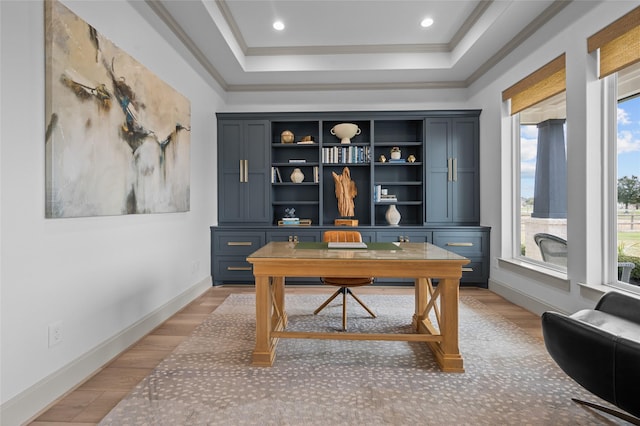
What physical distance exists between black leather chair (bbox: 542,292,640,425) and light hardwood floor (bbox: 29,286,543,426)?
3.57ft

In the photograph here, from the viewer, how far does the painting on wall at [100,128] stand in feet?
5.85

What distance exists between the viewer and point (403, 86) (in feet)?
15.0

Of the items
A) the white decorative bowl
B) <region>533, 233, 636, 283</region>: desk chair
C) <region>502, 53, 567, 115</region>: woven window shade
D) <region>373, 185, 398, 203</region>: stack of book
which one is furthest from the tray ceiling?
<region>533, 233, 636, 283</region>: desk chair

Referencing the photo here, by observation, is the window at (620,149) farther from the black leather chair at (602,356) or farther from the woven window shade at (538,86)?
the black leather chair at (602,356)

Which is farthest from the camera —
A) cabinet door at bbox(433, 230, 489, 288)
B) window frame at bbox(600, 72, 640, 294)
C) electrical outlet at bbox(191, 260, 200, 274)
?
cabinet door at bbox(433, 230, 489, 288)

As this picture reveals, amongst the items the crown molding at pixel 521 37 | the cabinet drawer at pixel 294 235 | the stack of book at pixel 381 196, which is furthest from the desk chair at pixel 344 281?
the crown molding at pixel 521 37

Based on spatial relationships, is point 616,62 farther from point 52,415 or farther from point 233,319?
point 52,415

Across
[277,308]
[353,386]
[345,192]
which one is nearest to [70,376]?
[277,308]

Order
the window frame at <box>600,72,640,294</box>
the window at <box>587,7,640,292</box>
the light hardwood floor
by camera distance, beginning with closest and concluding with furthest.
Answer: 1. the light hardwood floor
2. the window at <box>587,7,640,292</box>
3. the window frame at <box>600,72,640,294</box>

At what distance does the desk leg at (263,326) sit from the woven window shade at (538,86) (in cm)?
316

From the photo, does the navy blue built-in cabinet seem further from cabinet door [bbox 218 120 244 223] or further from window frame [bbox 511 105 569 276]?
window frame [bbox 511 105 569 276]

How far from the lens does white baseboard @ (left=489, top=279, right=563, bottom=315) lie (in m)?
3.06

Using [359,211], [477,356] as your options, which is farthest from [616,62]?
[359,211]

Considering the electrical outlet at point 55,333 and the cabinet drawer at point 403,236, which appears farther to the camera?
the cabinet drawer at point 403,236
